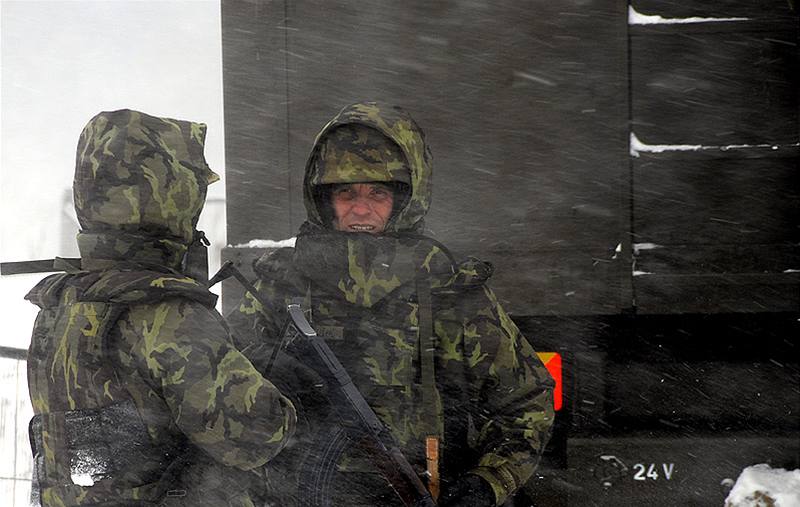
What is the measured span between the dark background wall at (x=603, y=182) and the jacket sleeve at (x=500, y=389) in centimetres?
52

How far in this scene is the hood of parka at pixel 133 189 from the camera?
2225mm

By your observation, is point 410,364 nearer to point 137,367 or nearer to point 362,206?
point 362,206

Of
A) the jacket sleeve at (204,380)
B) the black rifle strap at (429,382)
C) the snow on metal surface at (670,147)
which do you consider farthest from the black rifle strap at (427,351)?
the snow on metal surface at (670,147)

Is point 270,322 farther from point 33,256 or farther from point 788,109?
point 33,256

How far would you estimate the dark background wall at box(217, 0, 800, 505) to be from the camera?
2926 mm

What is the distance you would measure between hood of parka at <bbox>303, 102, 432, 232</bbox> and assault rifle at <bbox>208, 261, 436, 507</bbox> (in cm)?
42

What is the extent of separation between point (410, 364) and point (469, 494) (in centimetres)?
36

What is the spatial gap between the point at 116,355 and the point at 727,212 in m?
1.86

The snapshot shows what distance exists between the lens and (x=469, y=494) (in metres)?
2.34

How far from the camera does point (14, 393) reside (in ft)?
15.6

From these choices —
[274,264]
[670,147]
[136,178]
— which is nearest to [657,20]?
[670,147]

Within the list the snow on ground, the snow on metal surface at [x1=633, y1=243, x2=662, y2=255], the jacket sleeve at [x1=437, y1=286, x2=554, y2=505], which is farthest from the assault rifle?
the snow on ground

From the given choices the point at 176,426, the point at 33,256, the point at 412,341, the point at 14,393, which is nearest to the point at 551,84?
the point at 412,341

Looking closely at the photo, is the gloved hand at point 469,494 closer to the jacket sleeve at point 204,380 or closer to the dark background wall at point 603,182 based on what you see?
the jacket sleeve at point 204,380
